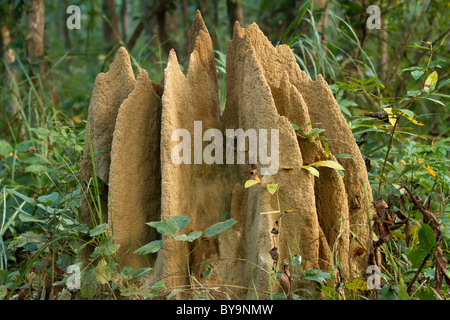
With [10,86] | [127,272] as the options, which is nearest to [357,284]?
[127,272]

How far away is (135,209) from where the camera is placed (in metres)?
2.38

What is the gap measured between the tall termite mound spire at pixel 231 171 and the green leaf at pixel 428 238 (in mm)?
325

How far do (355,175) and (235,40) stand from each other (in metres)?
0.89

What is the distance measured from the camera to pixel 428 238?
186cm

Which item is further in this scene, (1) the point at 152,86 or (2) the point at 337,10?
(2) the point at 337,10

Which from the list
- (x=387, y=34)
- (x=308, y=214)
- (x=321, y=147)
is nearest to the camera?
(x=308, y=214)

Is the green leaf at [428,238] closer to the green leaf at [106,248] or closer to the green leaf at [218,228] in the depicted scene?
the green leaf at [218,228]

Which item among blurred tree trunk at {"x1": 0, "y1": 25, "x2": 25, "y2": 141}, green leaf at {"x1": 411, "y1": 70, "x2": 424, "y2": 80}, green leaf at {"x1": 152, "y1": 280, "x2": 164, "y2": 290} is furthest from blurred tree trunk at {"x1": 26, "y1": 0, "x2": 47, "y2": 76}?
green leaf at {"x1": 411, "y1": 70, "x2": 424, "y2": 80}

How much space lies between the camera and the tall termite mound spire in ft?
7.01

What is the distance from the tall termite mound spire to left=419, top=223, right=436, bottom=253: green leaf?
1.07 feet

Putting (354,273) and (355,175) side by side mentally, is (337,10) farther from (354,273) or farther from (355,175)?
(354,273)
